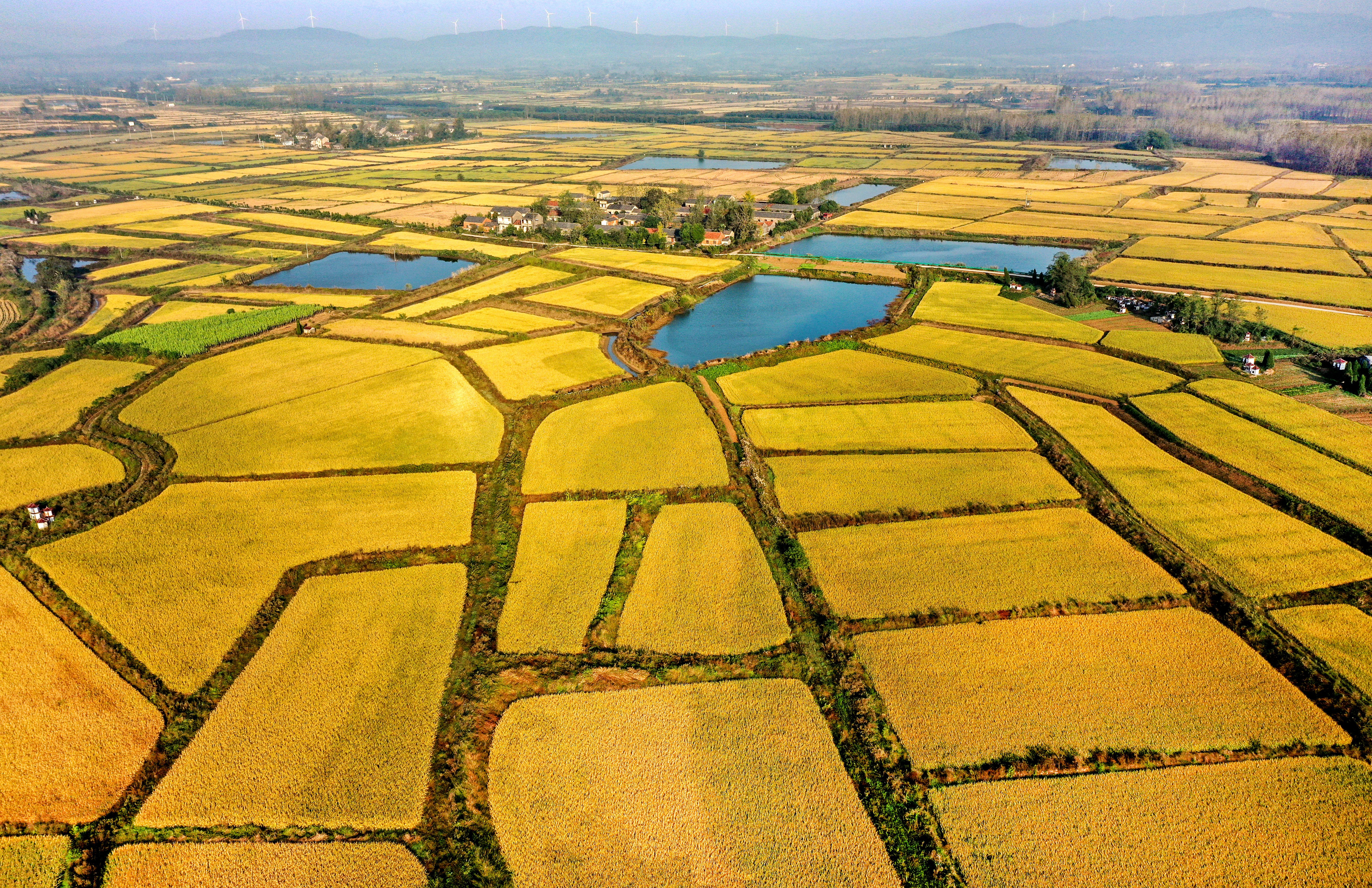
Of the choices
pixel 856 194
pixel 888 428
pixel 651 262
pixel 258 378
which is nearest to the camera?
pixel 888 428

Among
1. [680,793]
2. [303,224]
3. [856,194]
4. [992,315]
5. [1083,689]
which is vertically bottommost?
[680,793]

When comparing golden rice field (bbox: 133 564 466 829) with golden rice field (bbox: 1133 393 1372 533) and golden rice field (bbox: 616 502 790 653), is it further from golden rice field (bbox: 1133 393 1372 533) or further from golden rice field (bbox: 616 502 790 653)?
golden rice field (bbox: 1133 393 1372 533)

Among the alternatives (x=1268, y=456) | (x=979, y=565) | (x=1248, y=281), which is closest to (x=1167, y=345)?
(x=1268, y=456)

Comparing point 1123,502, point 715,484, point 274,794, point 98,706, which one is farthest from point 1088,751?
point 98,706

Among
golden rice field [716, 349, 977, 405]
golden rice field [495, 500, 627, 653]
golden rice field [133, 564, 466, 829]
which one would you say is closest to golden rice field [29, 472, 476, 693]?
golden rice field [133, 564, 466, 829]

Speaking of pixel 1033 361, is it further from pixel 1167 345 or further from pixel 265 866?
pixel 265 866

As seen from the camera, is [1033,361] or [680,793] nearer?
[680,793]

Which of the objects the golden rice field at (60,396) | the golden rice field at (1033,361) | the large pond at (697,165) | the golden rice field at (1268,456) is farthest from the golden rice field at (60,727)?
the large pond at (697,165)

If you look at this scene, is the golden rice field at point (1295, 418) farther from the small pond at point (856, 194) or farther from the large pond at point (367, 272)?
the small pond at point (856, 194)
